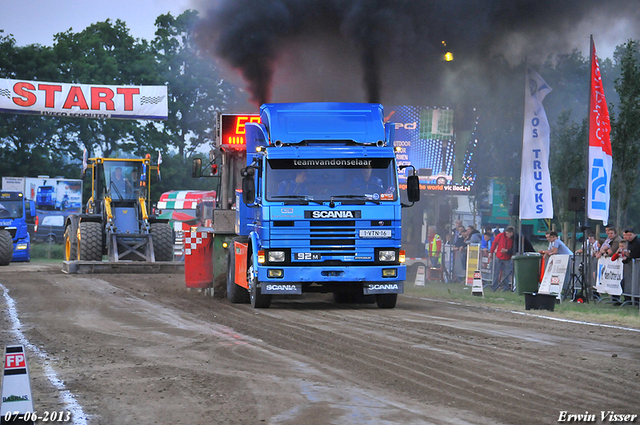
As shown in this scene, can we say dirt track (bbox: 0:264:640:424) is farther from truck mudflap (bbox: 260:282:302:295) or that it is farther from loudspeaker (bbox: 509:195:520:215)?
loudspeaker (bbox: 509:195:520:215)

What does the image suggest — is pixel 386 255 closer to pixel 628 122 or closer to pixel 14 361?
pixel 14 361

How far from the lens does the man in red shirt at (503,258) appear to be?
865 inches

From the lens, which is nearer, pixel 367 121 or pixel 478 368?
pixel 478 368

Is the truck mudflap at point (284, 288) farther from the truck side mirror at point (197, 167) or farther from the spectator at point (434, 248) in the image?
the spectator at point (434, 248)

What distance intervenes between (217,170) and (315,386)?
38.0 ft

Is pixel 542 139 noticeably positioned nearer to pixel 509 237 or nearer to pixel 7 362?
pixel 509 237

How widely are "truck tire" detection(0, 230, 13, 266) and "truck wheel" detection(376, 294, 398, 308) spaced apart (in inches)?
787

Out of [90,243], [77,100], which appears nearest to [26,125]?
[77,100]

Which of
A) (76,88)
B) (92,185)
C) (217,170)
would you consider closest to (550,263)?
(217,170)

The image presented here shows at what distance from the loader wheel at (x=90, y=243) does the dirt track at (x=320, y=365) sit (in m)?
10.5

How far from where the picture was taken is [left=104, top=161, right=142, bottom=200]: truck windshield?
26.3 meters

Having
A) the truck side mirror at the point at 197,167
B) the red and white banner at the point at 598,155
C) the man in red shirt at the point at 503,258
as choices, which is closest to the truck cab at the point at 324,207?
the truck side mirror at the point at 197,167

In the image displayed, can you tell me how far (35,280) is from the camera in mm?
21859

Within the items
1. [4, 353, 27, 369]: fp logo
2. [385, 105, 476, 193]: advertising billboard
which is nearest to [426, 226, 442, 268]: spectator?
[385, 105, 476, 193]: advertising billboard
